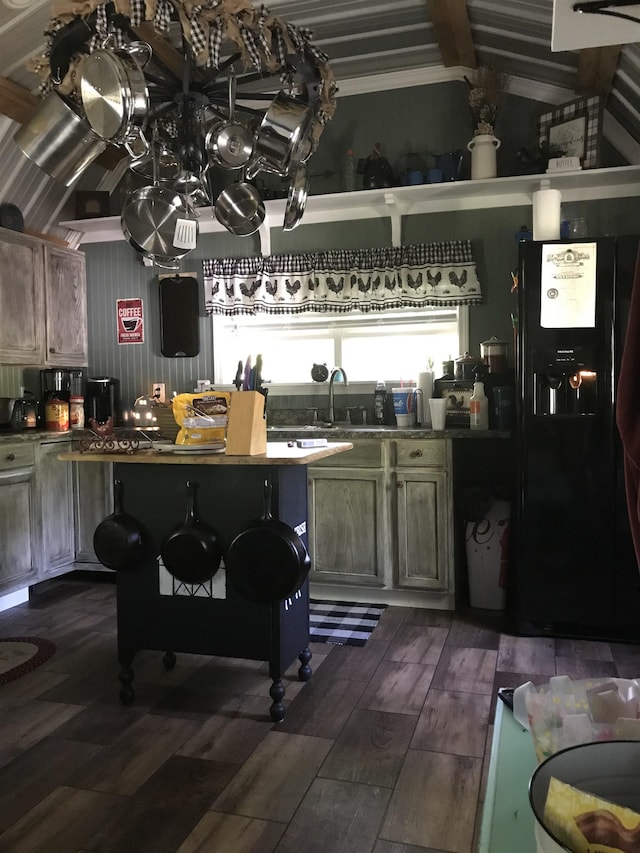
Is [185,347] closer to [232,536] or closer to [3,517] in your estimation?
[3,517]

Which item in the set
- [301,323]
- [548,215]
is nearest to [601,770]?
[548,215]

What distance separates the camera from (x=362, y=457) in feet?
13.4

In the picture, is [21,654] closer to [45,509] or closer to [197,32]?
[45,509]

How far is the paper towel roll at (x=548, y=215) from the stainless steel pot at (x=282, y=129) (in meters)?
1.64

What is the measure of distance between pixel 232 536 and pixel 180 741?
73cm

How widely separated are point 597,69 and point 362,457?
2.36 meters

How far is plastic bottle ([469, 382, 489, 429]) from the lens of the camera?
13.2ft

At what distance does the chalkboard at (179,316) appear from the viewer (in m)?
5.01

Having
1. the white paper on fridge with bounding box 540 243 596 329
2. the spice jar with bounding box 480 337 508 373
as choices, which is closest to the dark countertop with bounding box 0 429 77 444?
the spice jar with bounding box 480 337 508 373

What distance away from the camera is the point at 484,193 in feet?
14.2

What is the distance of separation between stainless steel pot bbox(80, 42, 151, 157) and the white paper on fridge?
2.10 metres

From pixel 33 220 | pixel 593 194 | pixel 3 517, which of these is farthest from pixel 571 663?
pixel 33 220

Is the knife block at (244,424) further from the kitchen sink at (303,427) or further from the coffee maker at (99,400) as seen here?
the coffee maker at (99,400)

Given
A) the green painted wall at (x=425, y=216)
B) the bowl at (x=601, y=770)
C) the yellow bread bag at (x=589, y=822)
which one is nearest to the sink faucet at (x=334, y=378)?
the green painted wall at (x=425, y=216)
